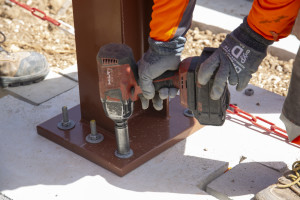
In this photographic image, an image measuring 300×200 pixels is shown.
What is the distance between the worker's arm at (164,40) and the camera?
2378 mm

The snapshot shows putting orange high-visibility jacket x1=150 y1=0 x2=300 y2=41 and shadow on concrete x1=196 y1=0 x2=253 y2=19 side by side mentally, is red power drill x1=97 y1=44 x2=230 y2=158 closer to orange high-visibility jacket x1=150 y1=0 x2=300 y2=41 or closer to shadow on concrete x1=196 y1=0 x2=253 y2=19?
orange high-visibility jacket x1=150 y1=0 x2=300 y2=41

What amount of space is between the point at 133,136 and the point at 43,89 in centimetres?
97

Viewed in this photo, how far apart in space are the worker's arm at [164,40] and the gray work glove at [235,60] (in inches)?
8.3

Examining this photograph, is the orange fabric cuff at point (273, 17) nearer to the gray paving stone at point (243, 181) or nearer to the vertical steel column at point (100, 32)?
the vertical steel column at point (100, 32)

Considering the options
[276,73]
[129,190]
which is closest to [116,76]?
[129,190]

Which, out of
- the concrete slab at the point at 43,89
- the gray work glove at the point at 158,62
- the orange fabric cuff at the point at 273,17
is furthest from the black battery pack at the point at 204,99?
the concrete slab at the point at 43,89

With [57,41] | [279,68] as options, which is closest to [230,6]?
[279,68]

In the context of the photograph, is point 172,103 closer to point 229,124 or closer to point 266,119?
point 229,124

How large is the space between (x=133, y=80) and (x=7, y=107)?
4.11 ft

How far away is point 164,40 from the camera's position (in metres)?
2.47

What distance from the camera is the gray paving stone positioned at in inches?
105

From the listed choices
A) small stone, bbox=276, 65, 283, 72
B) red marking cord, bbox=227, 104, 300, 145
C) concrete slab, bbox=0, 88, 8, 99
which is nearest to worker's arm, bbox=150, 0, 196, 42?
red marking cord, bbox=227, 104, 300, 145

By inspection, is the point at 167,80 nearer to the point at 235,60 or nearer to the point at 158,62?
the point at 158,62

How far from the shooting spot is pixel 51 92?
3615 millimetres
